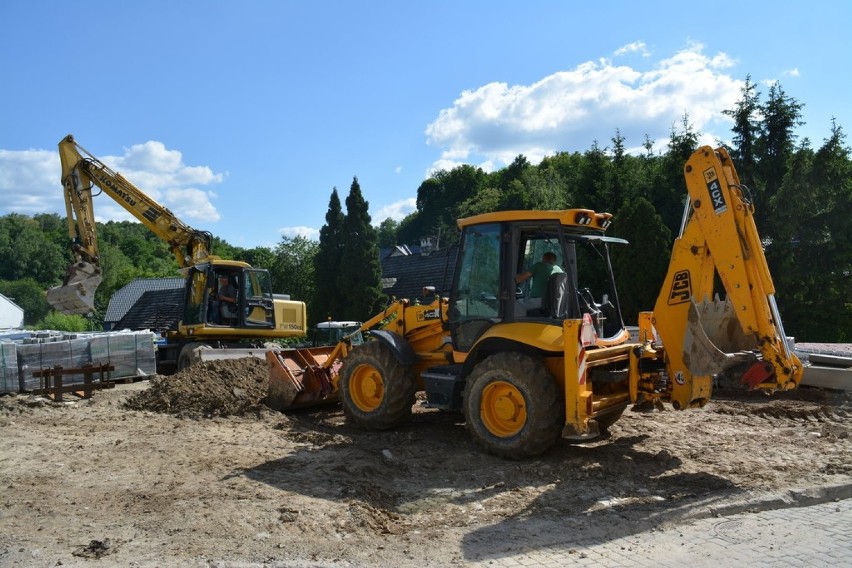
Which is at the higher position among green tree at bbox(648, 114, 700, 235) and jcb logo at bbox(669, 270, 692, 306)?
green tree at bbox(648, 114, 700, 235)

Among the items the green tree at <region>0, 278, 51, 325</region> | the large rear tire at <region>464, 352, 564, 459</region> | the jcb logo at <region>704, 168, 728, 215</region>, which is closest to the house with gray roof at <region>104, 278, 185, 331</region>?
the green tree at <region>0, 278, 51, 325</region>

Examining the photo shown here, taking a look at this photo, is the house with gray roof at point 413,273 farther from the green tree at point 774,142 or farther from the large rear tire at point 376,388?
the large rear tire at point 376,388

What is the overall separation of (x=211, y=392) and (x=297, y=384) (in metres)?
1.54

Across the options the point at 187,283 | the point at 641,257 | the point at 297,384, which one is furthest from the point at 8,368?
the point at 641,257

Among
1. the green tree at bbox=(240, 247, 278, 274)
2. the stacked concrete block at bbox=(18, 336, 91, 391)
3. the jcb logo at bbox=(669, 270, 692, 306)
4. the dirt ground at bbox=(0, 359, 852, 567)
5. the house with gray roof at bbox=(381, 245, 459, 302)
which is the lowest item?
the dirt ground at bbox=(0, 359, 852, 567)

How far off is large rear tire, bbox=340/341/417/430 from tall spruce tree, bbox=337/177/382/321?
65.5 feet

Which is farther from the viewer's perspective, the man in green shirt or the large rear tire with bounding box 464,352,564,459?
the man in green shirt

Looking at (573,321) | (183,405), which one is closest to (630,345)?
(573,321)

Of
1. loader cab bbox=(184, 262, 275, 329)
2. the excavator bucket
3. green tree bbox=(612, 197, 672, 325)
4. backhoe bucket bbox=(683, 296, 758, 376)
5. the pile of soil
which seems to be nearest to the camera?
backhoe bucket bbox=(683, 296, 758, 376)

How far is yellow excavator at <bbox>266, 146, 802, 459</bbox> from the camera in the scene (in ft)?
22.0

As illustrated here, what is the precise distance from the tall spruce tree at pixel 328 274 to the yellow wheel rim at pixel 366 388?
21.3 metres

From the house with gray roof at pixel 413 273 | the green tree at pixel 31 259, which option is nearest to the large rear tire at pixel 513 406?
the house with gray roof at pixel 413 273

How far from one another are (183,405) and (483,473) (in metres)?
5.30

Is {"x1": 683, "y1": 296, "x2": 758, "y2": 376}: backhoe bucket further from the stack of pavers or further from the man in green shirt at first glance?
the stack of pavers
